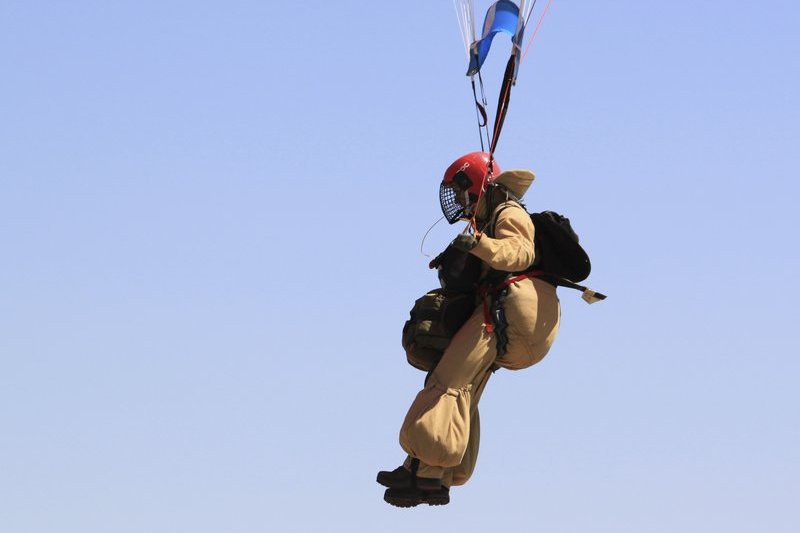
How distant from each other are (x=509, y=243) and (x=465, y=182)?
820 mm

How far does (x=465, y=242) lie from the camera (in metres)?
13.1

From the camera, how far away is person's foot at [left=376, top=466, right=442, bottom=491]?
532 inches

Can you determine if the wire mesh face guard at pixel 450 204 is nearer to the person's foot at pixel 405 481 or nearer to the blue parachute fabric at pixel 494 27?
the blue parachute fabric at pixel 494 27

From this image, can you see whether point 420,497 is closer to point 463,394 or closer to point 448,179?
point 463,394

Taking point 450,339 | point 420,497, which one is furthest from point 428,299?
point 420,497

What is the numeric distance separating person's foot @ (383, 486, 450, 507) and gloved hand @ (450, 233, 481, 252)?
1747 mm

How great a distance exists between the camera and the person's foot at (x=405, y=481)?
1351 centimetres

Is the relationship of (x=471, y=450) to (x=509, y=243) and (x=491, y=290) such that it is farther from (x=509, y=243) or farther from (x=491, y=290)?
(x=509, y=243)

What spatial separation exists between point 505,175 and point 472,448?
1.98m

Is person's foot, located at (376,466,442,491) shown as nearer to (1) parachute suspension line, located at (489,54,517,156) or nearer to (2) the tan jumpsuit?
(2) the tan jumpsuit

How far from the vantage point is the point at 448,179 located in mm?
13984

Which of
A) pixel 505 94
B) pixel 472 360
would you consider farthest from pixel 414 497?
pixel 505 94

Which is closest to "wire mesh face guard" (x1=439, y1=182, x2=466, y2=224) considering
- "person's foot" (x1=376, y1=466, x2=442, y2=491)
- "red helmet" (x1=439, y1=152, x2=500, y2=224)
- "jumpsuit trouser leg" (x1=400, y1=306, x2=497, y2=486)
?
"red helmet" (x1=439, y1=152, x2=500, y2=224)

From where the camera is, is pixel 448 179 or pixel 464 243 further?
pixel 448 179
